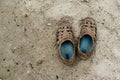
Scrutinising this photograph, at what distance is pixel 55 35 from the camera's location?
2.80 meters

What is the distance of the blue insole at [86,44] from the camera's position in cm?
261

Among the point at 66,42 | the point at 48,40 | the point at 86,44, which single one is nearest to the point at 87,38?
the point at 86,44

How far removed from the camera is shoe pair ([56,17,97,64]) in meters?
2.59

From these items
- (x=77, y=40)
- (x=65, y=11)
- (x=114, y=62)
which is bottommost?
(x=114, y=62)

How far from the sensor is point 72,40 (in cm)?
268

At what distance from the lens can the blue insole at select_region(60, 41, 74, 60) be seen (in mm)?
2594

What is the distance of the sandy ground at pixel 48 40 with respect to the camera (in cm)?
259

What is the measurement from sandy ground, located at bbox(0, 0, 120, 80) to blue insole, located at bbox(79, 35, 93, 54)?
0.09 m

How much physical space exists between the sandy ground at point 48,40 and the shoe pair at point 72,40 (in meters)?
0.07

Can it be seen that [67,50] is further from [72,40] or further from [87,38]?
[87,38]

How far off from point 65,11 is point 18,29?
499 mm

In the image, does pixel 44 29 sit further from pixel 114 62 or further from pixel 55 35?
pixel 114 62

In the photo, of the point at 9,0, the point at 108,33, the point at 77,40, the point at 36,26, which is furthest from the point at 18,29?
the point at 108,33

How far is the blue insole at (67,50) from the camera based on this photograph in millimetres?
2594
